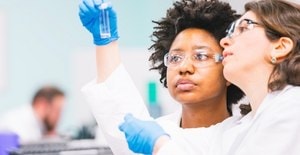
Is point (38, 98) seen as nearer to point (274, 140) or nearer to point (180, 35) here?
point (180, 35)

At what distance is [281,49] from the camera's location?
1.35 meters

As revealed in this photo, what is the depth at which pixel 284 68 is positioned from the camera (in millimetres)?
1314

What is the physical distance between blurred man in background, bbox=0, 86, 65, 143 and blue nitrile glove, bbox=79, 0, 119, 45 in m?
2.47

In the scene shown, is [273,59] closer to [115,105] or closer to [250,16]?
[250,16]

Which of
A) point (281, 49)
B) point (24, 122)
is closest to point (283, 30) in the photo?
point (281, 49)

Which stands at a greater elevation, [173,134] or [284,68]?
[284,68]

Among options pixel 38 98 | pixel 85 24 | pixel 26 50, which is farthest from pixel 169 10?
pixel 26 50

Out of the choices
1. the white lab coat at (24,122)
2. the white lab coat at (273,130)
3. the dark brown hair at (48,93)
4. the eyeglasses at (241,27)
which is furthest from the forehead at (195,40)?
the dark brown hair at (48,93)

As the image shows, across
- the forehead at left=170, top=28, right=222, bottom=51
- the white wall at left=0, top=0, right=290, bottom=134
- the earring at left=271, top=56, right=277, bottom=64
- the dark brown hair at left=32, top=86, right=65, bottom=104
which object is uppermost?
the forehead at left=170, top=28, right=222, bottom=51

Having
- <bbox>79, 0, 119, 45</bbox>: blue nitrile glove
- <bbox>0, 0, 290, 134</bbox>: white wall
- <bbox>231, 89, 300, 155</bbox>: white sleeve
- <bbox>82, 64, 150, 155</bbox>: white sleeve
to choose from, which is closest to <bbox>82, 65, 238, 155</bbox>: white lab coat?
<bbox>82, 64, 150, 155</bbox>: white sleeve

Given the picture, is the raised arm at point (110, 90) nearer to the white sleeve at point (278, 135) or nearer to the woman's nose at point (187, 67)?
the woman's nose at point (187, 67)

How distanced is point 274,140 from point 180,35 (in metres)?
0.54

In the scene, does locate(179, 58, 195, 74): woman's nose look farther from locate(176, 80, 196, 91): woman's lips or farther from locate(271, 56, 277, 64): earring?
locate(271, 56, 277, 64): earring

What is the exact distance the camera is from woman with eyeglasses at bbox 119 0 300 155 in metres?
1.21
